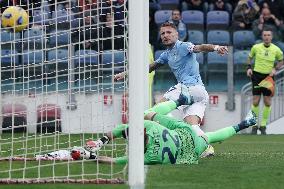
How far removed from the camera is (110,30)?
999 centimetres

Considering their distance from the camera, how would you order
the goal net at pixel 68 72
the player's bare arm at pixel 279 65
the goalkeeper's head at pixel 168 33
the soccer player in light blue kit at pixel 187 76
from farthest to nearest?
the player's bare arm at pixel 279 65 → the soccer player in light blue kit at pixel 187 76 → the goalkeeper's head at pixel 168 33 → the goal net at pixel 68 72

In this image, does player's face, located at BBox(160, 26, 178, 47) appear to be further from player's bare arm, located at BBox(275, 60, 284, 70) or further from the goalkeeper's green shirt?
player's bare arm, located at BBox(275, 60, 284, 70)

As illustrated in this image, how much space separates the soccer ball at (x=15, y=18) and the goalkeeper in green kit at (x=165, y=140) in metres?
1.56

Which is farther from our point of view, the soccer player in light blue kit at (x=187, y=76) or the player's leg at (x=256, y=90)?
the player's leg at (x=256, y=90)

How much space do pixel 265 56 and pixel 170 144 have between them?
10.9 m

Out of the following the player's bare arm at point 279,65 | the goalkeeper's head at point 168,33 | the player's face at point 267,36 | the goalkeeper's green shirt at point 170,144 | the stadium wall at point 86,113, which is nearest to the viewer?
the goalkeeper's green shirt at point 170,144

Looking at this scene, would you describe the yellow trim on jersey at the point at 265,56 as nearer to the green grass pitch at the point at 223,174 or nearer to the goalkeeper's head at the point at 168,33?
the green grass pitch at the point at 223,174

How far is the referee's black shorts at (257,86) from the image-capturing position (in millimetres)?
21125

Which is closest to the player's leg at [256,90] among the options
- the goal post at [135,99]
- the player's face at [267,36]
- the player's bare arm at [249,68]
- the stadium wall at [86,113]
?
the player's bare arm at [249,68]

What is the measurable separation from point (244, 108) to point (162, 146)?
446 inches

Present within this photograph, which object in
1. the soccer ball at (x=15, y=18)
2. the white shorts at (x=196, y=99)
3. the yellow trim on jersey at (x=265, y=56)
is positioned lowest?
A: the white shorts at (x=196, y=99)

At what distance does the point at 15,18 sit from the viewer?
36.4ft

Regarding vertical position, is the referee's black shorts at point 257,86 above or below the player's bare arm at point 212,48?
below

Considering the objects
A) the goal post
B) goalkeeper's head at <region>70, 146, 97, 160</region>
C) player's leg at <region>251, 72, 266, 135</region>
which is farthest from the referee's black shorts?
the goal post
